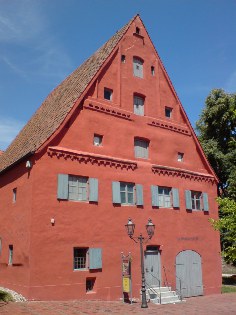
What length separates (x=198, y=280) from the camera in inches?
811

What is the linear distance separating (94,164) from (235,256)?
8336 millimetres

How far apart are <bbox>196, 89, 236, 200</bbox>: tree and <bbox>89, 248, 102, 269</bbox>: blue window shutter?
17689 millimetres

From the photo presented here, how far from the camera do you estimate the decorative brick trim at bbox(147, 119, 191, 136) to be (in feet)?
69.9

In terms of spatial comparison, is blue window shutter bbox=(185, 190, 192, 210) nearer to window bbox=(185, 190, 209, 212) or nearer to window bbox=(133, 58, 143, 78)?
window bbox=(185, 190, 209, 212)

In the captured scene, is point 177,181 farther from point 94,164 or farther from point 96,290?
point 96,290

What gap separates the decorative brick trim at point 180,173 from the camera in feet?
67.2

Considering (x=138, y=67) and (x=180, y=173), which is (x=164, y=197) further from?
(x=138, y=67)

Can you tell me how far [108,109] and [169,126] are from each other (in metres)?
4.80

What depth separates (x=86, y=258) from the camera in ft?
54.1

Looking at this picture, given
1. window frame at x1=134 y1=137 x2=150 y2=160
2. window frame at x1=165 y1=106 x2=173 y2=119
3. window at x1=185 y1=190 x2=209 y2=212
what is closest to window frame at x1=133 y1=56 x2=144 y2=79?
window frame at x1=165 y1=106 x2=173 y2=119

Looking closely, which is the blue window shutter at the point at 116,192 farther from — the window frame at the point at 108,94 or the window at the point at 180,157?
the window at the point at 180,157

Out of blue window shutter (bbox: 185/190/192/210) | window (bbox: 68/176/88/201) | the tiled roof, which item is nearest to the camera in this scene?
window (bbox: 68/176/88/201)

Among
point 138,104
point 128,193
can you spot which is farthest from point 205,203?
point 138,104

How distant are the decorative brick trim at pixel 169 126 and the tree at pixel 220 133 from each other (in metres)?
8.94
